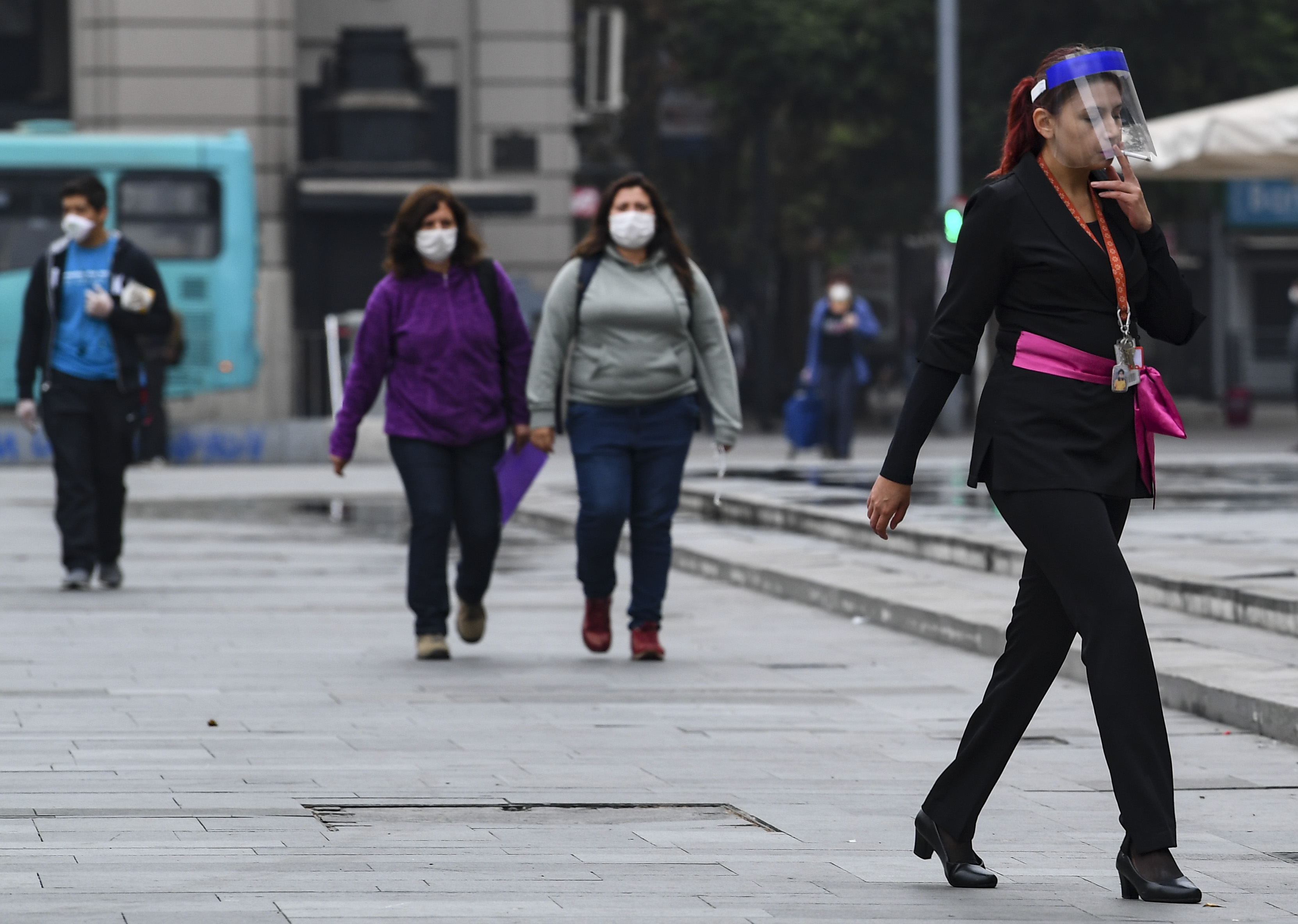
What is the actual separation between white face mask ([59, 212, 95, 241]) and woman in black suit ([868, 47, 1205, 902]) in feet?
22.6

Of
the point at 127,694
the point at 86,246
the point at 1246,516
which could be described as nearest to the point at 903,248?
the point at 1246,516

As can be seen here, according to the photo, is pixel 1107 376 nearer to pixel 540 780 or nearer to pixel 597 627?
pixel 540 780

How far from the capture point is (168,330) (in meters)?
10.9

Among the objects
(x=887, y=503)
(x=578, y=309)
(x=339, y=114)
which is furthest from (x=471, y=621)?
(x=339, y=114)

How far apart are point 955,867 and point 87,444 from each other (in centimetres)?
692

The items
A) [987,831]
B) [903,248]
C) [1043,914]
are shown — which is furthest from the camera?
[903,248]

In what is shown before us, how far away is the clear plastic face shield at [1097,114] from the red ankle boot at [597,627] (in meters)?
4.37

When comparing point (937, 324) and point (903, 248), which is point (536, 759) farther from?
point (903, 248)

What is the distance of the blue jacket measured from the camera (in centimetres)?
2036

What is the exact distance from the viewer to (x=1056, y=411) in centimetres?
477

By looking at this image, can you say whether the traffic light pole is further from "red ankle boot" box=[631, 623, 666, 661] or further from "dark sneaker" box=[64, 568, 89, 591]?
"red ankle boot" box=[631, 623, 666, 661]

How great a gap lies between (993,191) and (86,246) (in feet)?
23.3

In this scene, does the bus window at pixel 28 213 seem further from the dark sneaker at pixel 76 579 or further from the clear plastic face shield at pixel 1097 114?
the clear plastic face shield at pixel 1097 114

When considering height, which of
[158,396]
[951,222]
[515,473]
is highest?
[951,222]
